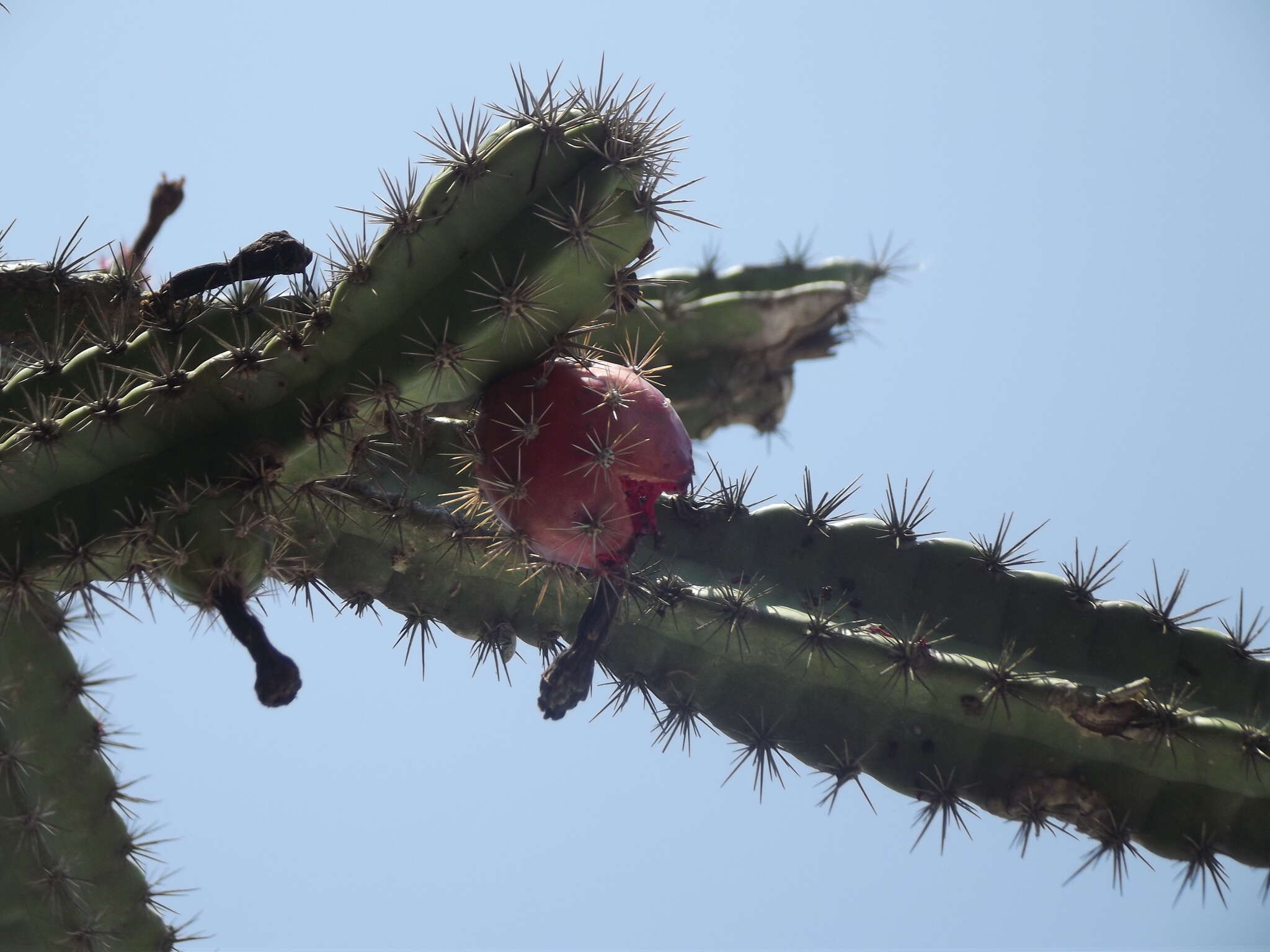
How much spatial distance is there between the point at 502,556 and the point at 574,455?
22.3 inches

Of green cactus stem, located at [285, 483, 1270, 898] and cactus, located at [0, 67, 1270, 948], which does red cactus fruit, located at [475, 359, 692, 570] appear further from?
green cactus stem, located at [285, 483, 1270, 898]

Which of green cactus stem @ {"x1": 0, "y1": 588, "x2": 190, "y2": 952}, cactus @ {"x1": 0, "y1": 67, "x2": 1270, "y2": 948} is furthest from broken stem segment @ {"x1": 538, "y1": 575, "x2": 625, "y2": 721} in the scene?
green cactus stem @ {"x1": 0, "y1": 588, "x2": 190, "y2": 952}

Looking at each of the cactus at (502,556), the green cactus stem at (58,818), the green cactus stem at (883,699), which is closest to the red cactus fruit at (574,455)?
the cactus at (502,556)

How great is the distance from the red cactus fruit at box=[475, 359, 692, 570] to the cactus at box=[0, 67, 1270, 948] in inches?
0.7

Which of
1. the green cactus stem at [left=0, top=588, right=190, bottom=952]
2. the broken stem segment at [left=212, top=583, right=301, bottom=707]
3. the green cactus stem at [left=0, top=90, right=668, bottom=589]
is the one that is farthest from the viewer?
the green cactus stem at [left=0, top=588, right=190, bottom=952]

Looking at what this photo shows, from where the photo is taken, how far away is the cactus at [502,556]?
2424 millimetres

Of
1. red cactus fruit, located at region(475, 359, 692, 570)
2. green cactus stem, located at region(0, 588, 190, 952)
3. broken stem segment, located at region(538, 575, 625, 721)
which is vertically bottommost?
green cactus stem, located at region(0, 588, 190, 952)

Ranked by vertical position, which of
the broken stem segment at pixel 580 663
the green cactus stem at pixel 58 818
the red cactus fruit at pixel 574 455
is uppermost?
the red cactus fruit at pixel 574 455

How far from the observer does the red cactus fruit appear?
2482mm

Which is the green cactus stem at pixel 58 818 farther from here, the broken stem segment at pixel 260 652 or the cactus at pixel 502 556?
the broken stem segment at pixel 260 652

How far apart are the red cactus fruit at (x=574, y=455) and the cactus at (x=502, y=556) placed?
2cm

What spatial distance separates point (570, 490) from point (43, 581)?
4.33ft

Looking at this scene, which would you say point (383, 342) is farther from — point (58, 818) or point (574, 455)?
point (58, 818)

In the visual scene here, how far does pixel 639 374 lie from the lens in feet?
9.13
